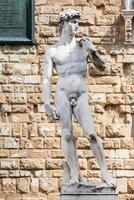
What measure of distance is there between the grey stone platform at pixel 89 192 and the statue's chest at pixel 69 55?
4.80 ft

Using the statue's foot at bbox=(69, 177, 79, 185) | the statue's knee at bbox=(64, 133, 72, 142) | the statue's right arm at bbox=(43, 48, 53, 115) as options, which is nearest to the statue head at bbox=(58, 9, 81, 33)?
the statue's right arm at bbox=(43, 48, 53, 115)

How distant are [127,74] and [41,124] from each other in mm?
1430

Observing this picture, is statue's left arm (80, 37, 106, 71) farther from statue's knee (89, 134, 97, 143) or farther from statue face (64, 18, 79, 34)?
statue's knee (89, 134, 97, 143)

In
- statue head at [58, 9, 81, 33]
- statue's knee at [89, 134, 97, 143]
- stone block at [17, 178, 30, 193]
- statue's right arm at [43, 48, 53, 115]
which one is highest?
statue head at [58, 9, 81, 33]

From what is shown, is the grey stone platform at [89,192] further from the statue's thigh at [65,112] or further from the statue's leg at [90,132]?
the statue's thigh at [65,112]

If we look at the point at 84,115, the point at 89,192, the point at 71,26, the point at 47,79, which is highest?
the point at 71,26

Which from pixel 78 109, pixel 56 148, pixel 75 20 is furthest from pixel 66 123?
pixel 56 148

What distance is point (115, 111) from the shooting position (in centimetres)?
1340

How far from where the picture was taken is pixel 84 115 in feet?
35.2

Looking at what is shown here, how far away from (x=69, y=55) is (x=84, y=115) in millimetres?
748

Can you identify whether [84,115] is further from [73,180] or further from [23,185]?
[23,185]

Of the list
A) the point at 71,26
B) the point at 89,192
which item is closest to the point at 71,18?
the point at 71,26

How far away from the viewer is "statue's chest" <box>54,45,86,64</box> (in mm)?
10938

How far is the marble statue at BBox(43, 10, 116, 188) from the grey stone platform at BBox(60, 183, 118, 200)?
7 centimetres
